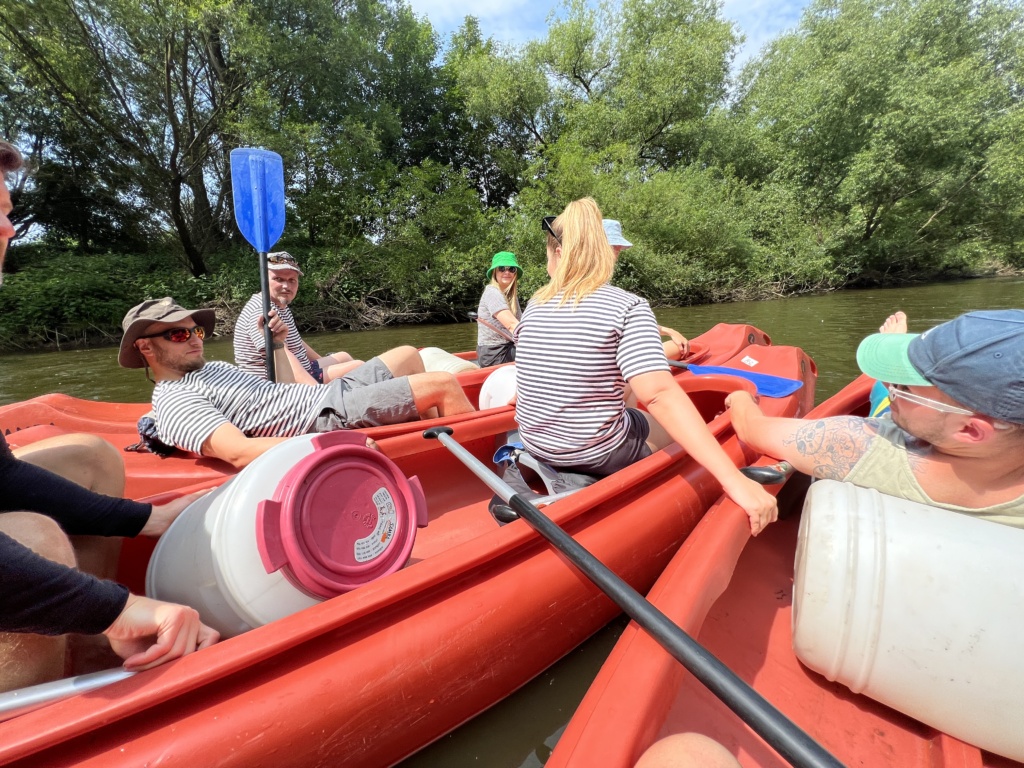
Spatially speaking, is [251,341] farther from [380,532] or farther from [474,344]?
[474,344]

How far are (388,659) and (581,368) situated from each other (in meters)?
1.07

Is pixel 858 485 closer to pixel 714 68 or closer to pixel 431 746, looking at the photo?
pixel 431 746

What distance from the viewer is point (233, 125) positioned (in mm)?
13469

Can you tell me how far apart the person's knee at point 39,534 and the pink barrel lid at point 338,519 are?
394mm

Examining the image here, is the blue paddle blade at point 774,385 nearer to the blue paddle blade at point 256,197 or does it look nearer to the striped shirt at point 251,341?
the striped shirt at point 251,341

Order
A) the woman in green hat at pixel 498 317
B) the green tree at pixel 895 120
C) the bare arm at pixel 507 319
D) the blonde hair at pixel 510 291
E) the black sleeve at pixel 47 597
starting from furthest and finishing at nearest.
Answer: the green tree at pixel 895 120 < the blonde hair at pixel 510 291 < the woman in green hat at pixel 498 317 < the bare arm at pixel 507 319 < the black sleeve at pixel 47 597

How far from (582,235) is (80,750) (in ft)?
6.05

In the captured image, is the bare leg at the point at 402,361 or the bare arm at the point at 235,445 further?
the bare leg at the point at 402,361

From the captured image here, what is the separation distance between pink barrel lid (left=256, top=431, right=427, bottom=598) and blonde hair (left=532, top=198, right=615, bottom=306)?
0.88 metres

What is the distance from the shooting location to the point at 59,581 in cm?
90

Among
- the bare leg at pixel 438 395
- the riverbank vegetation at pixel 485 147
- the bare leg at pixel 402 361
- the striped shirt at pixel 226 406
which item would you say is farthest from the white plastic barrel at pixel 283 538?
the riverbank vegetation at pixel 485 147

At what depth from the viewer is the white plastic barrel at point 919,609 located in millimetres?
1104

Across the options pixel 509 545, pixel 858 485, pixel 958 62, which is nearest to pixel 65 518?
pixel 509 545

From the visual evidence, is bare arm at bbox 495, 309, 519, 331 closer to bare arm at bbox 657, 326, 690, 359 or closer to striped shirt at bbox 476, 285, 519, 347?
striped shirt at bbox 476, 285, 519, 347
